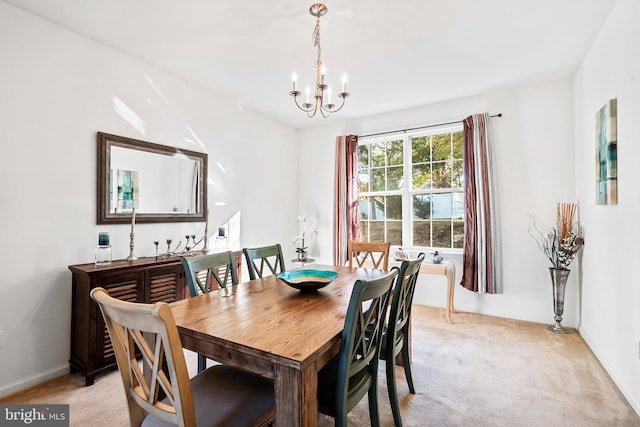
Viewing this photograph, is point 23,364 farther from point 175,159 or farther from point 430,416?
point 430,416

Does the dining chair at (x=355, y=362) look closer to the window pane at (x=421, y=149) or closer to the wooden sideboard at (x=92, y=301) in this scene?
the wooden sideboard at (x=92, y=301)

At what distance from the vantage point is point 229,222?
3.90 metres

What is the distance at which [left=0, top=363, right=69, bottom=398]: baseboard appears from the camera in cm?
213

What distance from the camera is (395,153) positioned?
4.46 metres

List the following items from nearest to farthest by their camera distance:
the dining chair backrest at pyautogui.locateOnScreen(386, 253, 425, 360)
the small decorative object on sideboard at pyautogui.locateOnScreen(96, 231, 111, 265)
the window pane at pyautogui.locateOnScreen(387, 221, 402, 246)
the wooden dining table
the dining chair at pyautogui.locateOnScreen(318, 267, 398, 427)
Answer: the wooden dining table
the dining chair at pyautogui.locateOnScreen(318, 267, 398, 427)
the dining chair backrest at pyautogui.locateOnScreen(386, 253, 425, 360)
the small decorative object on sideboard at pyautogui.locateOnScreen(96, 231, 111, 265)
the window pane at pyautogui.locateOnScreen(387, 221, 402, 246)

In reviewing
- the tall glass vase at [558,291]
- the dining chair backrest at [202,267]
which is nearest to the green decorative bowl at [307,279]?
the dining chair backrest at [202,267]

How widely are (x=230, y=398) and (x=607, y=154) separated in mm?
2977

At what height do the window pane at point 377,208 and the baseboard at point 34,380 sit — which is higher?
the window pane at point 377,208

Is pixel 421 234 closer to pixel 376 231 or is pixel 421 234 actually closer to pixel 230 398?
pixel 376 231

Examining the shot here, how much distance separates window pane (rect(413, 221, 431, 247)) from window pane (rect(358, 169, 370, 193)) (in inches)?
34.9

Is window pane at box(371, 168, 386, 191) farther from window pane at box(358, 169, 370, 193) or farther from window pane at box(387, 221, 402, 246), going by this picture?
window pane at box(387, 221, 402, 246)

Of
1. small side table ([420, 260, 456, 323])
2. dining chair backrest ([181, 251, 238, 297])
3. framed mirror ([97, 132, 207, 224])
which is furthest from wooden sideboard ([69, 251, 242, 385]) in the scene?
small side table ([420, 260, 456, 323])

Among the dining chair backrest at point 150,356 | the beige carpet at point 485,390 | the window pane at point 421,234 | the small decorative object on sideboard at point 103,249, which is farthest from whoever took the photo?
the window pane at point 421,234

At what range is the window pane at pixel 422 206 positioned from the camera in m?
4.21
